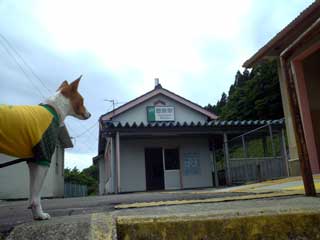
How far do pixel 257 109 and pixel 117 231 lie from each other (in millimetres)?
25421

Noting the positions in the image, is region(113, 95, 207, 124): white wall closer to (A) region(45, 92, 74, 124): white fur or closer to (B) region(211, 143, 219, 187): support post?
(B) region(211, 143, 219, 187): support post

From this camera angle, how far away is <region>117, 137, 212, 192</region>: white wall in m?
13.3

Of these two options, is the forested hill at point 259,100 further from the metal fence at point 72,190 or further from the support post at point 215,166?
the metal fence at point 72,190

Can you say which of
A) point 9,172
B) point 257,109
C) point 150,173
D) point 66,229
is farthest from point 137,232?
point 257,109

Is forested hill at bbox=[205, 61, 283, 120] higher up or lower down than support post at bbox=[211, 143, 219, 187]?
→ higher up

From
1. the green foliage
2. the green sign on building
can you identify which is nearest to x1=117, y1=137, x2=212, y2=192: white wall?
the green sign on building

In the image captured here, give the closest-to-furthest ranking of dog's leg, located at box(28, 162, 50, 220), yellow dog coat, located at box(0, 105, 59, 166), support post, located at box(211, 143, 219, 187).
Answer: yellow dog coat, located at box(0, 105, 59, 166)
dog's leg, located at box(28, 162, 50, 220)
support post, located at box(211, 143, 219, 187)

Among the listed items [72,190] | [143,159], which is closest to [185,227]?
[143,159]

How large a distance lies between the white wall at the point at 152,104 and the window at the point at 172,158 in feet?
6.61

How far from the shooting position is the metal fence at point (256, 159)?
10648 mm

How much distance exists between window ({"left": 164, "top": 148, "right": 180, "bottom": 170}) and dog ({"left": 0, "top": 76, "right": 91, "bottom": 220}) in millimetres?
11662

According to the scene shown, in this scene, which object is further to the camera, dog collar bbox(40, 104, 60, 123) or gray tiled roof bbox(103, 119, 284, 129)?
gray tiled roof bbox(103, 119, 284, 129)

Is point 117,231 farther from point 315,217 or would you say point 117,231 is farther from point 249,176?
point 249,176

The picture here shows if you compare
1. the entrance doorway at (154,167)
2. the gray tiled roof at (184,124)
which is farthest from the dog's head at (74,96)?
the entrance doorway at (154,167)
